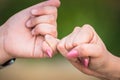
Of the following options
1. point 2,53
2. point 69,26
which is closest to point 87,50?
point 2,53

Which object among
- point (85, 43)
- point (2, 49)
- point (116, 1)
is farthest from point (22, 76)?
point (85, 43)

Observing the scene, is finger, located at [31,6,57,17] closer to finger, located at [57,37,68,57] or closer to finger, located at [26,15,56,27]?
finger, located at [26,15,56,27]

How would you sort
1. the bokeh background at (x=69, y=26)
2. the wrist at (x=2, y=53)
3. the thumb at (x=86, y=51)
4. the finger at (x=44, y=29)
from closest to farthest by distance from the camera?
the thumb at (x=86, y=51)
the finger at (x=44, y=29)
the wrist at (x=2, y=53)
the bokeh background at (x=69, y=26)

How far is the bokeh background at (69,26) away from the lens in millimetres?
2193

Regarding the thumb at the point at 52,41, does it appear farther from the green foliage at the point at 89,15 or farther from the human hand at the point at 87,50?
the green foliage at the point at 89,15

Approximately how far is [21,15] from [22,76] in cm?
138

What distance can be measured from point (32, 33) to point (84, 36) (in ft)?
0.54

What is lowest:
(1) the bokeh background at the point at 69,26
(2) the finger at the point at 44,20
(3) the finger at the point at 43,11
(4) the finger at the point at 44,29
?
(1) the bokeh background at the point at 69,26

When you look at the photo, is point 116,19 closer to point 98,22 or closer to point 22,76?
point 98,22

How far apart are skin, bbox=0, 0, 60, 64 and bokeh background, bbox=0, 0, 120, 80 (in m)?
1.31

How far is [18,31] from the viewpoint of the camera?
33.3 inches

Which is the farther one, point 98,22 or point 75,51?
point 98,22

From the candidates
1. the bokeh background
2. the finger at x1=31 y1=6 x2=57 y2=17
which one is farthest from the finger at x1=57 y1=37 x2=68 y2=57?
the bokeh background

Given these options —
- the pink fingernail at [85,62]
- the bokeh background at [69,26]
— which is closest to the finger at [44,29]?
the pink fingernail at [85,62]
